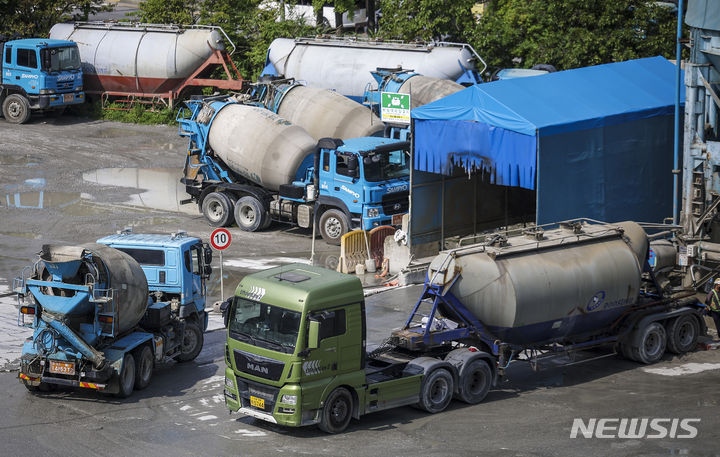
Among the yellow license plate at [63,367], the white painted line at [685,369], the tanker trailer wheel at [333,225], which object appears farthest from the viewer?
the tanker trailer wheel at [333,225]

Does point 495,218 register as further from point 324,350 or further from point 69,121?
point 69,121

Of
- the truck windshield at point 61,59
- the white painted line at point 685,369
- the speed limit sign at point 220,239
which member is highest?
the truck windshield at point 61,59

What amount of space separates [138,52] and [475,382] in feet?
97.8

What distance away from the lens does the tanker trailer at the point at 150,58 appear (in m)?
43.0

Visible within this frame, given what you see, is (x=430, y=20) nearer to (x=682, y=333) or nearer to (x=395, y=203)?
(x=395, y=203)

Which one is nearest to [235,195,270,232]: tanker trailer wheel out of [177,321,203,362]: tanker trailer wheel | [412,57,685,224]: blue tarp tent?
[412,57,685,224]: blue tarp tent

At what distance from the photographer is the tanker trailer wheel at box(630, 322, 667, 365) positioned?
18.7m

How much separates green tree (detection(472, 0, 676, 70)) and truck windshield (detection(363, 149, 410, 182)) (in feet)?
40.1

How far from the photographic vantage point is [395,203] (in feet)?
89.8

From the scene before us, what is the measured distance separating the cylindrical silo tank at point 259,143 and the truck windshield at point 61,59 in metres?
13.3

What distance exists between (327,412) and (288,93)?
62.6ft

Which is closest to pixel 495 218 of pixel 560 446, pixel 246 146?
pixel 246 146

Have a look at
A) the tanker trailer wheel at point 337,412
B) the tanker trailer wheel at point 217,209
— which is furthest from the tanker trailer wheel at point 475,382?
the tanker trailer wheel at point 217,209

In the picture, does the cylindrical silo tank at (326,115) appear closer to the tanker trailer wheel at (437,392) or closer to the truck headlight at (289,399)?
the tanker trailer wheel at (437,392)
